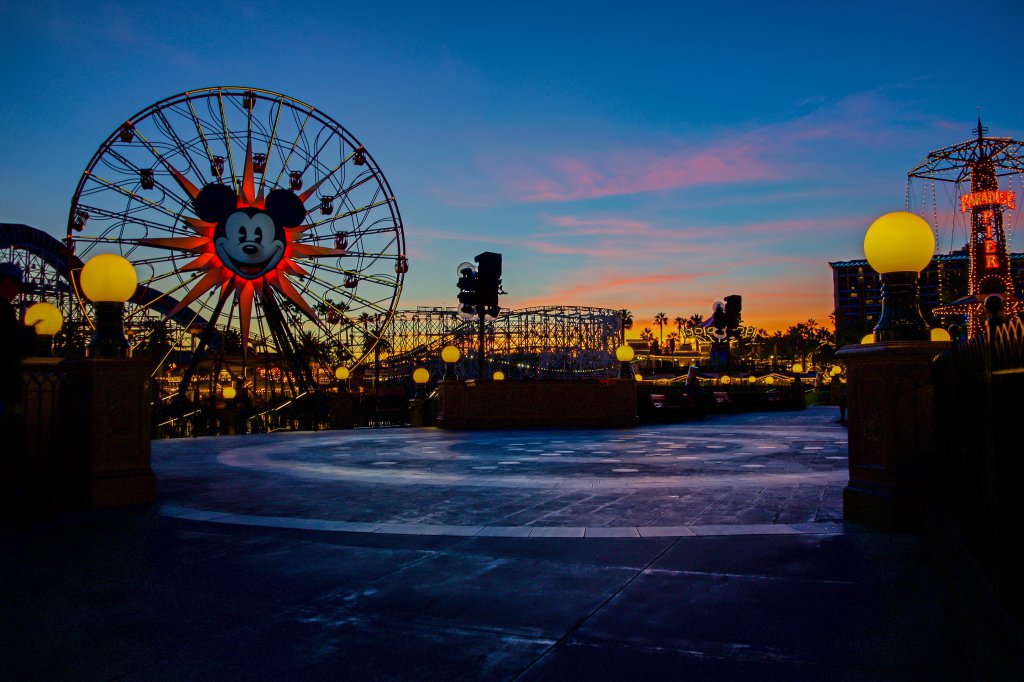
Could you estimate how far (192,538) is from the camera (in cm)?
567

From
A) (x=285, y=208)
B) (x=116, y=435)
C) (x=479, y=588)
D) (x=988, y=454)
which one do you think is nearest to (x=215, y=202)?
(x=285, y=208)

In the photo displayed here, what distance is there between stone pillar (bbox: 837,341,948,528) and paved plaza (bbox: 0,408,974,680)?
0.86 ft

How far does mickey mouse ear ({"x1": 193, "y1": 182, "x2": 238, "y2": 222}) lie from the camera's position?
25.1 m

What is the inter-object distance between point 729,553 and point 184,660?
3391 millimetres

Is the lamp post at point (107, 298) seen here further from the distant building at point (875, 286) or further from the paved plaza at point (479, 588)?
the distant building at point (875, 286)

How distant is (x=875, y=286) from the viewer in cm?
17100

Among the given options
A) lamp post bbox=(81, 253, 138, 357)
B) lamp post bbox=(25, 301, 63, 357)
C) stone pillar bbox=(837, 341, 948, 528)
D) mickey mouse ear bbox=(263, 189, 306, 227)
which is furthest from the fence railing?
mickey mouse ear bbox=(263, 189, 306, 227)

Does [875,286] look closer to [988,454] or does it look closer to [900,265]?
[900,265]

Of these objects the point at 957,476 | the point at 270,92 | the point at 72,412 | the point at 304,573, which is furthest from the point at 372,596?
the point at 270,92

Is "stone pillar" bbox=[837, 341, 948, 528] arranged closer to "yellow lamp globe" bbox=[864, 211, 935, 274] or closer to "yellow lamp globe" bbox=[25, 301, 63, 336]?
"yellow lamp globe" bbox=[864, 211, 935, 274]

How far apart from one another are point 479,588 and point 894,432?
356 centimetres

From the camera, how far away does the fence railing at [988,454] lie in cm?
254

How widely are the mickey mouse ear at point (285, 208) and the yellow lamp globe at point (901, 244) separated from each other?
939 inches

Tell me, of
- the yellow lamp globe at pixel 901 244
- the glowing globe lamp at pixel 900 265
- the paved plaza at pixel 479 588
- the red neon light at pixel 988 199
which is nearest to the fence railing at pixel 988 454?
the paved plaza at pixel 479 588
